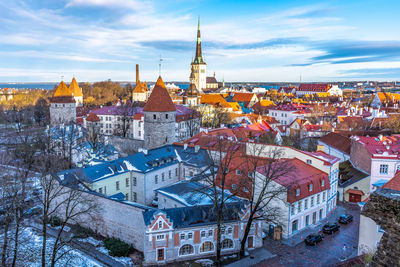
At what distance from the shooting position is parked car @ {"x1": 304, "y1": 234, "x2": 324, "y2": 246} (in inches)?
864

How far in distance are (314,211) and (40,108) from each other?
7283 centimetres

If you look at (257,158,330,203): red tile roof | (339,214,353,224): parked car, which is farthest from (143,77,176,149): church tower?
(339,214,353,224): parked car

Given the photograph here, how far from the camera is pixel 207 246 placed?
20859mm

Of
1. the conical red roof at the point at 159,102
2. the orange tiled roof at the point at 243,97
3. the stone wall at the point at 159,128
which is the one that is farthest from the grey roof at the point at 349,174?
the orange tiled roof at the point at 243,97

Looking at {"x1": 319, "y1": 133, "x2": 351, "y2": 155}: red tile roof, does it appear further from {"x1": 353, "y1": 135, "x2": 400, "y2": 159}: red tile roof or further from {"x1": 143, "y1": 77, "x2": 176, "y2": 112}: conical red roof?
{"x1": 143, "y1": 77, "x2": 176, "y2": 112}: conical red roof

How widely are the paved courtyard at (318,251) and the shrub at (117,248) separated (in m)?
7.91

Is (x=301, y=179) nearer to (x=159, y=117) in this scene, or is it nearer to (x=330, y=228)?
(x=330, y=228)

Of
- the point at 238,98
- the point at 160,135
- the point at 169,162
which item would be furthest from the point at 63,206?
the point at 238,98

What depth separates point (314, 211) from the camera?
1005 inches

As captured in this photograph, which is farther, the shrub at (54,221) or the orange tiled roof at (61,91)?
the orange tiled roof at (61,91)

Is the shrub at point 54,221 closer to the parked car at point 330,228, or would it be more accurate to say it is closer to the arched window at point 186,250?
the arched window at point 186,250

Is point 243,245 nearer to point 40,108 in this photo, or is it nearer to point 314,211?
point 314,211

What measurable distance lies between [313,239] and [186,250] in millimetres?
8395

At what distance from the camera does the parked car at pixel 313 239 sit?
21.9 metres
